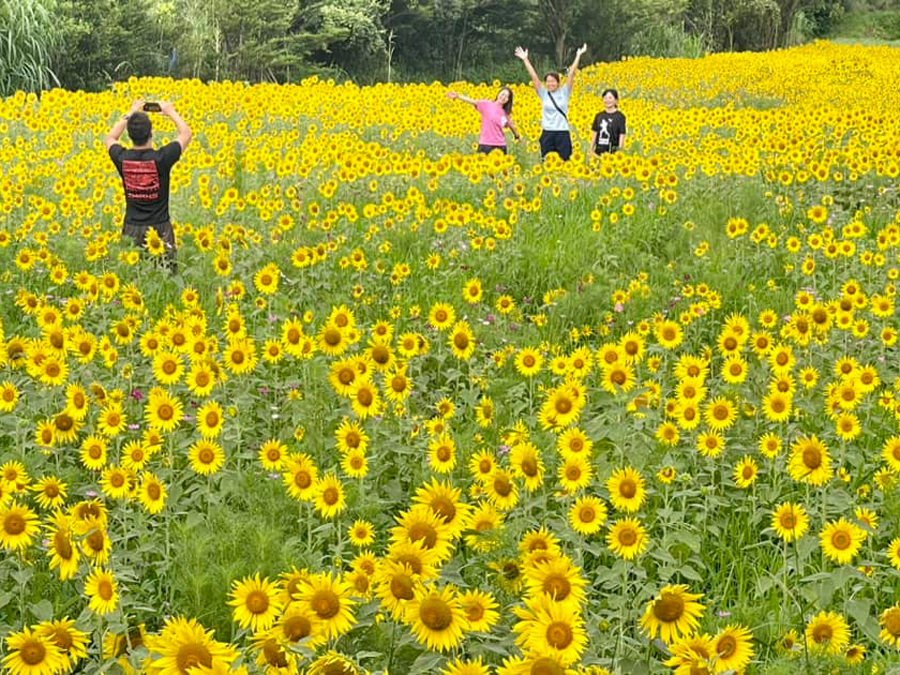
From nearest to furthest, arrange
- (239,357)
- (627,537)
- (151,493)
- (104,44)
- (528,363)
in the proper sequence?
(627,537), (151,493), (239,357), (528,363), (104,44)

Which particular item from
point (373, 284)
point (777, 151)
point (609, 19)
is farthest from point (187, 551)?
point (609, 19)

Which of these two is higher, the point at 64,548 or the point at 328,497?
the point at 64,548

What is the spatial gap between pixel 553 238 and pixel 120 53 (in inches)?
656

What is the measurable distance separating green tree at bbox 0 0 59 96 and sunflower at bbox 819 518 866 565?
54.8ft

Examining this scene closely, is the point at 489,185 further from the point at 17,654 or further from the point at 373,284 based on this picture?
the point at 17,654

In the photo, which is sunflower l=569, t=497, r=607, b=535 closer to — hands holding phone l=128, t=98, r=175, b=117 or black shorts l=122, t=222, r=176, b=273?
black shorts l=122, t=222, r=176, b=273

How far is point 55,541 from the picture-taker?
1973 millimetres

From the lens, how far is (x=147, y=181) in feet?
20.9

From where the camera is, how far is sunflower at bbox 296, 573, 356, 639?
1.70m

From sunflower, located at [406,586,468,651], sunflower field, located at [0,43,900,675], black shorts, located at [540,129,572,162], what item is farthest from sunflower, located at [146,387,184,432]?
black shorts, located at [540,129,572,162]

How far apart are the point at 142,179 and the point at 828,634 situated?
5.59 m

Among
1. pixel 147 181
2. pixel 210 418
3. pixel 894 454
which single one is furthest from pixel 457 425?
pixel 147 181

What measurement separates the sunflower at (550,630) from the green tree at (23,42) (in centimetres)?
1700

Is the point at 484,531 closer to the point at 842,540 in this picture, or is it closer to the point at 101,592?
the point at 101,592
